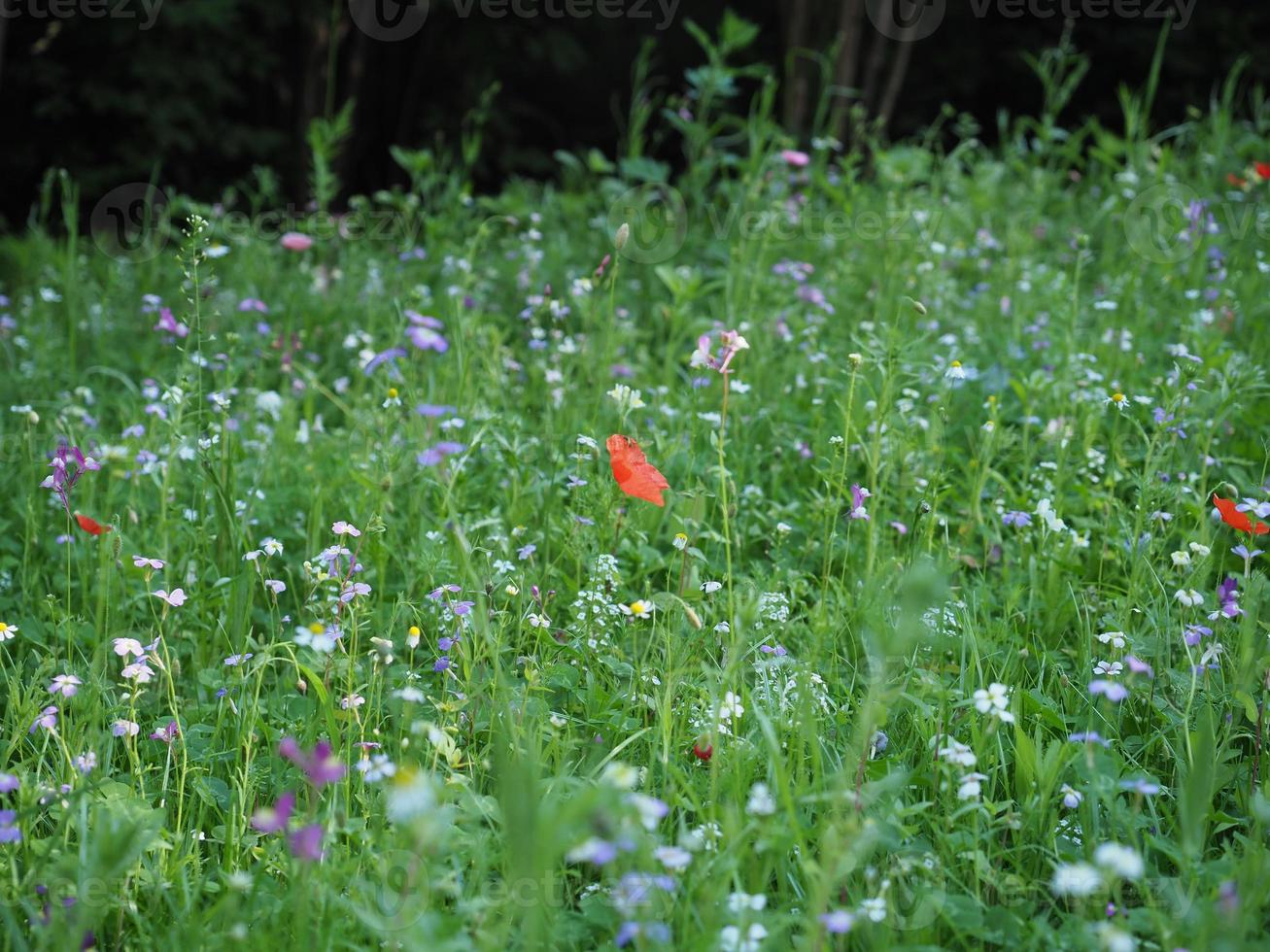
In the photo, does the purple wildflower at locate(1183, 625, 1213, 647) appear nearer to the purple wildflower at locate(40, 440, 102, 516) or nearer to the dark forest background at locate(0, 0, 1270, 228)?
the purple wildflower at locate(40, 440, 102, 516)

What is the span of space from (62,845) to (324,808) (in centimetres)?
33

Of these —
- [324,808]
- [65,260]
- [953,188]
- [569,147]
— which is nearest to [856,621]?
[324,808]

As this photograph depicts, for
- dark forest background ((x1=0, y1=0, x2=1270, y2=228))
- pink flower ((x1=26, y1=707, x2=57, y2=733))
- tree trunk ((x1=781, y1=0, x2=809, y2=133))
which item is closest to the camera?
pink flower ((x1=26, y1=707, x2=57, y2=733))

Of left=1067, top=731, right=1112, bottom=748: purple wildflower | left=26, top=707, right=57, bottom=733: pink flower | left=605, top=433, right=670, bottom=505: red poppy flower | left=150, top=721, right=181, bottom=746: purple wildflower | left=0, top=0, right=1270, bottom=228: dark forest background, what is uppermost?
left=0, top=0, right=1270, bottom=228: dark forest background

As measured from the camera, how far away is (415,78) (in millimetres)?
8727

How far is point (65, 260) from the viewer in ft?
13.8

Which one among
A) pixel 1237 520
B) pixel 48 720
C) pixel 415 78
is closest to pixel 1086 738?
pixel 1237 520

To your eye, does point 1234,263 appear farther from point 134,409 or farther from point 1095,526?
point 134,409

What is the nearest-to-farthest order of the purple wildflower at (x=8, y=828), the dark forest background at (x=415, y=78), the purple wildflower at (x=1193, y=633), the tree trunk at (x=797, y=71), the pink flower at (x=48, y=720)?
the purple wildflower at (x=8, y=828), the pink flower at (x=48, y=720), the purple wildflower at (x=1193, y=633), the tree trunk at (x=797, y=71), the dark forest background at (x=415, y=78)

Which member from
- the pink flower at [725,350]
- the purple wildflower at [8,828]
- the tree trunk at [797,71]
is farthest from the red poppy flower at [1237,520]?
the tree trunk at [797,71]

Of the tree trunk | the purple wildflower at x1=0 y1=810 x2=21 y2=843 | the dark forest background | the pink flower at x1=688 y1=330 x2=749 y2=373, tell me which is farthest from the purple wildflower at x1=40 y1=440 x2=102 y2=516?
the dark forest background

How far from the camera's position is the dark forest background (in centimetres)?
730

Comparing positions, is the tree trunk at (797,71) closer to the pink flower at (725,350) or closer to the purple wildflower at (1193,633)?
the pink flower at (725,350)

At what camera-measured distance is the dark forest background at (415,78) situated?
7.30 meters
